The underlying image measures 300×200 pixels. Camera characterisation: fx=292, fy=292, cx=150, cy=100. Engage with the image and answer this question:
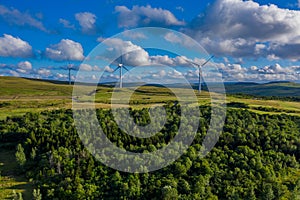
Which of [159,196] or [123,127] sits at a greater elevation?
[123,127]

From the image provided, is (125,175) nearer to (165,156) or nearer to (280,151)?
(165,156)

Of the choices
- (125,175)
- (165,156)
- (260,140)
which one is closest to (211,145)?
(260,140)

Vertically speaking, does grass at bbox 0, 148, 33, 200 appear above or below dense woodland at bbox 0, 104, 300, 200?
below

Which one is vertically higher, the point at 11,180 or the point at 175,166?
the point at 175,166

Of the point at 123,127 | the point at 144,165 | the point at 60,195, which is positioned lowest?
the point at 60,195

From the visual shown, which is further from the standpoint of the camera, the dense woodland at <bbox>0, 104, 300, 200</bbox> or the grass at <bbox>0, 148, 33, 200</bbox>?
the grass at <bbox>0, 148, 33, 200</bbox>
